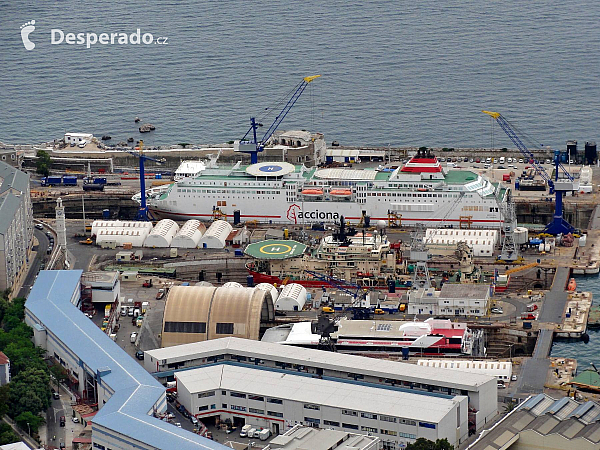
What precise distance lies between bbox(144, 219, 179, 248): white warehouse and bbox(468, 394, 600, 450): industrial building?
44201 mm

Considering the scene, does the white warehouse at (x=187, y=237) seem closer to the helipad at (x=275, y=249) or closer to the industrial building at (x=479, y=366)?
the helipad at (x=275, y=249)

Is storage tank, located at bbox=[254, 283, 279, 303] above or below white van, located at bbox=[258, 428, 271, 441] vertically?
above

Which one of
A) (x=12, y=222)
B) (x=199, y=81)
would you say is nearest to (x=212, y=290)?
(x=12, y=222)

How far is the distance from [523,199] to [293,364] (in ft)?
141

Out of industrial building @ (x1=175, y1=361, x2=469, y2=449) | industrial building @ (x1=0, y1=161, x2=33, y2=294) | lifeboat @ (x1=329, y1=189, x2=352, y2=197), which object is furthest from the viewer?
lifeboat @ (x1=329, y1=189, x2=352, y2=197)

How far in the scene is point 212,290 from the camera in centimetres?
10394

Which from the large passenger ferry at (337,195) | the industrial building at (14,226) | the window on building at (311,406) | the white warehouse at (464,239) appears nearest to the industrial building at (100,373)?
the industrial building at (14,226)

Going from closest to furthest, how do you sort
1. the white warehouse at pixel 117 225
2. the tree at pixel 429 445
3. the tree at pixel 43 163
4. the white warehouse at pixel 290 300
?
the tree at pixel 429 445
the white warehouse at pixel 290 300
the white warehouse at pixel 117 225
the tree at pixel 43 163

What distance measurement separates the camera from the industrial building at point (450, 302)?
107 m

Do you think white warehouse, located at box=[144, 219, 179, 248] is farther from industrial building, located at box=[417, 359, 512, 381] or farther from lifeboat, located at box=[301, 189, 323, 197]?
industrial building, located at box=[417, 359, 512, 381]

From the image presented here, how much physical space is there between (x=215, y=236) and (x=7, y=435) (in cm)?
4191

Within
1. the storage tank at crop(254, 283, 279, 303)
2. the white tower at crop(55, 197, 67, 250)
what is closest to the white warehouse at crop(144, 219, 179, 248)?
the white tower at crop(55, 197, 67, 250)

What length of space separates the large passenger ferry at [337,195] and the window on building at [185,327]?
3150 cm

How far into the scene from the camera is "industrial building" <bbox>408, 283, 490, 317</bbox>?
107 metres
